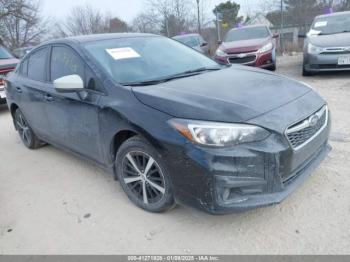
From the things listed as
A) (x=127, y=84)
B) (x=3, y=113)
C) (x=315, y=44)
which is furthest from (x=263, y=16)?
(x=127, y=84)

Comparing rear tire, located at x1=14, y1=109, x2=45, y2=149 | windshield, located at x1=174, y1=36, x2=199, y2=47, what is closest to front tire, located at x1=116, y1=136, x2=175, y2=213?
rear tire, located at x1=14, y1=109, x2=45, y2=149

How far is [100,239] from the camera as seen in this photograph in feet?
9.01

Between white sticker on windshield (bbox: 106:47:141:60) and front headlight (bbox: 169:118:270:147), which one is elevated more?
white sticker on windshield (bbox: 106:47:141:60)

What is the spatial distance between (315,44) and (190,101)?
236 inches

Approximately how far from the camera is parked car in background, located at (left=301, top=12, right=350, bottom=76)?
7.17m

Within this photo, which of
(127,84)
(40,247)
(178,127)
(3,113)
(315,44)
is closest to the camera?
(178,127)

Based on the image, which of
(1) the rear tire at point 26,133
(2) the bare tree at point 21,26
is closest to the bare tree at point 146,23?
(2) the bare tree at point 21,26

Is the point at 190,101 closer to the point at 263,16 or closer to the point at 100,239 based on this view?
the point at 100,239

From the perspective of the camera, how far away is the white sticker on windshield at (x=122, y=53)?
337 centimetres

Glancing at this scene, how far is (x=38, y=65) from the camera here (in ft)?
14.3

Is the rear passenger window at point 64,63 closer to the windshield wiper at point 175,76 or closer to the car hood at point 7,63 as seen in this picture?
the windshield wiper at point 175,76

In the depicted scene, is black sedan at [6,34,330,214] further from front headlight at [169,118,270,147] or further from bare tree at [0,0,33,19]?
bare tree at [0,0,33,19]

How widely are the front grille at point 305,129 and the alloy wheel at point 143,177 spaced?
1060 mm

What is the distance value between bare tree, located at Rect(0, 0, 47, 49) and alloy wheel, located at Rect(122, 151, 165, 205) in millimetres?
25433
